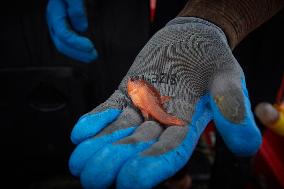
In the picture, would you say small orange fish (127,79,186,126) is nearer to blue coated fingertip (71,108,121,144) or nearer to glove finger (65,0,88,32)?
blue coated fingertip (71,108,121,144)

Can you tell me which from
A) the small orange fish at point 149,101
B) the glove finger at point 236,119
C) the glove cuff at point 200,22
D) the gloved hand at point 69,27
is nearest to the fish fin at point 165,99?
the small orange fish at point 149,101

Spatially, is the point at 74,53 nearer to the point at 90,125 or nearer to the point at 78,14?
the point at 78,14

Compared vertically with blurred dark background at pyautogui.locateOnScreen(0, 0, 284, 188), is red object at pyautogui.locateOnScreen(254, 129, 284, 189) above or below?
below

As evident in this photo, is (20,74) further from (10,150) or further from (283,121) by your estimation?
(283,121)

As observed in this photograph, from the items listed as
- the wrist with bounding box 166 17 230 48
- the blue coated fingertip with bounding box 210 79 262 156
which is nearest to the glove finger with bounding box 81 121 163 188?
the blue coated fingertip with bounding box 210 79 262 156

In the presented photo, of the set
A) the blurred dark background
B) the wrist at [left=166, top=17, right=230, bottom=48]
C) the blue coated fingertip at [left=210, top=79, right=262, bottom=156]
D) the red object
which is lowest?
the red object

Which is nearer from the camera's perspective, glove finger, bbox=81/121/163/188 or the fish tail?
glove finger, bbox=81/121/163/188

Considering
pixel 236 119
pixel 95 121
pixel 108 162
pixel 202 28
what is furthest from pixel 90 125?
pixel 202 28
